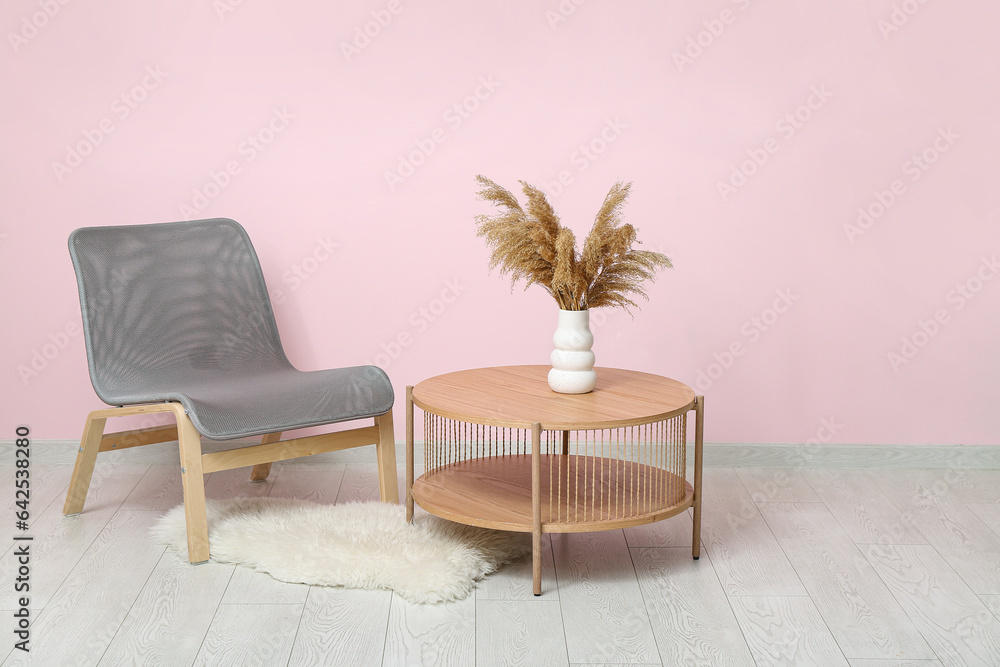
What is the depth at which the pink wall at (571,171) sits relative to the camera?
3273 mm

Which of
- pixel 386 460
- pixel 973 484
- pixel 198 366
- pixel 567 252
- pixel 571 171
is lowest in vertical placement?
pixel 973 484

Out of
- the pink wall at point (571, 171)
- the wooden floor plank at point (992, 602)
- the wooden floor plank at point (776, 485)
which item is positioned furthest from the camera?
the pink wall at point (571, 171)

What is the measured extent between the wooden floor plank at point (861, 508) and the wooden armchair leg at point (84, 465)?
225cm

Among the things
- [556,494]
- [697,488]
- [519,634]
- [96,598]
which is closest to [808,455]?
Answer: [697,488]

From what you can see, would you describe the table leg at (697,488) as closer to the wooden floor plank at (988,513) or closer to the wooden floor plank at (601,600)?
the wooden floor plank at (601,600)

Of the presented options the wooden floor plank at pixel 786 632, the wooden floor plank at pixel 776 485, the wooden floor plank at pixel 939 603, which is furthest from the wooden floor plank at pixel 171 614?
the wooden floor plank at pixel 776 485

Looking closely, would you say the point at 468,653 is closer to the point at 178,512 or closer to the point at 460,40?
the point at 178,512

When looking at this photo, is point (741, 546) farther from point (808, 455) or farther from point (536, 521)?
point (808, 455)

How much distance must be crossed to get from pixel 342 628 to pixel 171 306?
1.39m

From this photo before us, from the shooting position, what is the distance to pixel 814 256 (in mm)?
3340

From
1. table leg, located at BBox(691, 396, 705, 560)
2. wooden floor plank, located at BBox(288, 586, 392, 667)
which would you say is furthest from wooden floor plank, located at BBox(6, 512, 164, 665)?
table leg, located at BBox(691, 396, 705, 560)

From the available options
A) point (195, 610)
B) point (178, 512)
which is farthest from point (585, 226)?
point (195, 610)

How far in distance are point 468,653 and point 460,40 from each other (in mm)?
2173

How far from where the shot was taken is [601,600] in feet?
7.29
